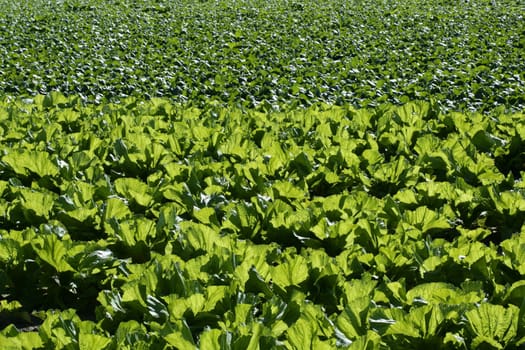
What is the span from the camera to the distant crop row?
10.3m

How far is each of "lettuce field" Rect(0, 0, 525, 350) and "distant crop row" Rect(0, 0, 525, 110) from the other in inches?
6.5

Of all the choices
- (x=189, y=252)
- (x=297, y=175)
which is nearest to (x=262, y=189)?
(x=297, y=175)

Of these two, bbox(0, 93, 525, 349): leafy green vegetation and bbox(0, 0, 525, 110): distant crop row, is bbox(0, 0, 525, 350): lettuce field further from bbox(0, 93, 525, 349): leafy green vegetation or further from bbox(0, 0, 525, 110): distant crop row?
bbox(0, 0, 525, 110): distant crop row

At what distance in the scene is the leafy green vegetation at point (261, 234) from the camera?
275 centimetres

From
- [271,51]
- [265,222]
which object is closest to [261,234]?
[265,222]

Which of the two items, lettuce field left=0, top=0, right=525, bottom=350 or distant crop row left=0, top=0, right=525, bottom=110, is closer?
lettuce field left=0, top=0, right=525, bottom=350

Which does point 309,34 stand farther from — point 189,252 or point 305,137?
point 189,252

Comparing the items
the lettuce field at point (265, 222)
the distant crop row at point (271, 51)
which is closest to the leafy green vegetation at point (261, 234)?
the lettuce field at point (265, 222)

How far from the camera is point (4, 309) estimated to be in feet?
12.1

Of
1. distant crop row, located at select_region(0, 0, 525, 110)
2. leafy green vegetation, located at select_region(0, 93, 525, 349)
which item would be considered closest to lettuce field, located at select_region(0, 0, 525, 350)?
leafy green vegetation, located at select_region(0, 93, 525, 349)

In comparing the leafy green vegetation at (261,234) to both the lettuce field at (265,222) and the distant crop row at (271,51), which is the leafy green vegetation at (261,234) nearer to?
the lettuce field at (265,222)

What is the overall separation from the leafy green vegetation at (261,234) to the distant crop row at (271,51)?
112 inches

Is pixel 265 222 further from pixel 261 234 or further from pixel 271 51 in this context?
pixel 271 51

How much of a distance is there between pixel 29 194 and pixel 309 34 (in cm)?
1218
